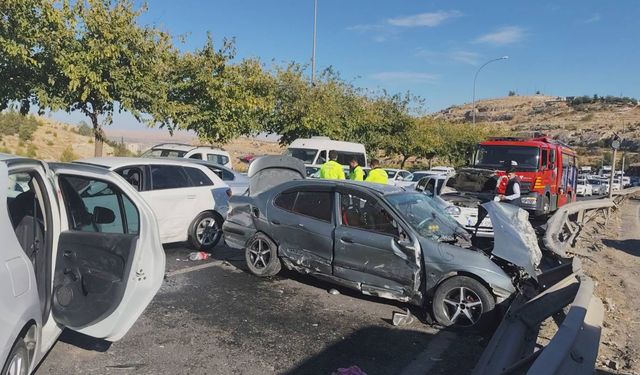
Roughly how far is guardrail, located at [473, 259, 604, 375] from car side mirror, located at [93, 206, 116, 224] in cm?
315

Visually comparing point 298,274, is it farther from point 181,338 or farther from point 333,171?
point 333,171

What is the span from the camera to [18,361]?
10.5 ft

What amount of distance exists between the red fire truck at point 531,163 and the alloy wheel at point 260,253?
9.23 metres

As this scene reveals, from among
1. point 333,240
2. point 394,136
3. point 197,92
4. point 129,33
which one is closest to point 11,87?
point 129,33

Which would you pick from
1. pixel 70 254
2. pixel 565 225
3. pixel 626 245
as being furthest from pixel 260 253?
pixel 626 245

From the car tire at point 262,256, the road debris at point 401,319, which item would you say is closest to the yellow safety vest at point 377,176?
the car tire at point 262,256

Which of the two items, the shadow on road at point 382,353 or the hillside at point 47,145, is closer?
the shadow on road at point 382,353

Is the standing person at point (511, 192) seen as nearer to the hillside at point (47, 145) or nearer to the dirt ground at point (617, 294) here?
the dirt ground at point (617, 294)

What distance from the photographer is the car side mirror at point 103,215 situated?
13.9 feet

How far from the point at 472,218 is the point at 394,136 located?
22.2m

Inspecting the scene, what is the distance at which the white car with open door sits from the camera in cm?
327

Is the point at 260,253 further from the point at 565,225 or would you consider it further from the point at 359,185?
the point at 565,225

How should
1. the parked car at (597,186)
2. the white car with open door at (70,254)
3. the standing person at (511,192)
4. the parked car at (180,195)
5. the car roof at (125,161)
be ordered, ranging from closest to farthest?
the white car with open door at (70,254) < the car roof at (125,161) < the parked car at (180,195) < the standing person at (511,192) < the parked car at (597,186)

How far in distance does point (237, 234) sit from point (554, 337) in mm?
5270
